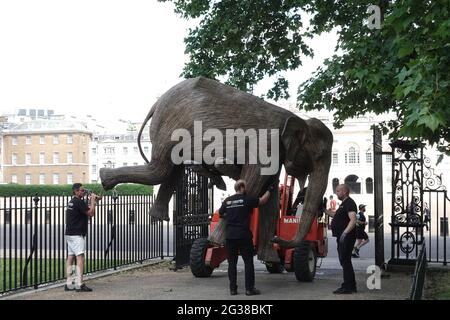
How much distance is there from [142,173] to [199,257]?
3.45 m

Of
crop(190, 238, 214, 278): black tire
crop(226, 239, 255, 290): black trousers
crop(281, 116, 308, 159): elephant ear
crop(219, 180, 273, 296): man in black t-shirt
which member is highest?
crop(281, 116, 308, 159): elephant ear

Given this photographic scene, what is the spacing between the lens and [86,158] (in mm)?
90812

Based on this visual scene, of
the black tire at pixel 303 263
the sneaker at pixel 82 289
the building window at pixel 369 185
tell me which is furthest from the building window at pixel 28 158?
the black tire at pixel 303 263

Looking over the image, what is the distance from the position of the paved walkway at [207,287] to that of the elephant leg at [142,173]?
2.11 m

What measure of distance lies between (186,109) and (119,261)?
6870mm

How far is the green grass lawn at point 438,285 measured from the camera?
1054 centimetres

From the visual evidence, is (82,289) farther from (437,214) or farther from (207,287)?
(437,214)

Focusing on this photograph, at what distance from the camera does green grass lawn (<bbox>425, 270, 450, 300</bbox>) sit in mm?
10539

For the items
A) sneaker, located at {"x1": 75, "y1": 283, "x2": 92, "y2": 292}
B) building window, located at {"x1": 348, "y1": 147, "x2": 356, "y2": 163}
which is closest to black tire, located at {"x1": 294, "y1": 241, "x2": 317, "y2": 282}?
sneaker, located at {"x1": 75, "y1": 283, "x2": 92, "y2": 292}

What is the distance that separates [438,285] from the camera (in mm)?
12055

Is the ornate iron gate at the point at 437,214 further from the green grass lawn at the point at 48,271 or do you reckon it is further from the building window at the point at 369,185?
the building window at the point at 369,185

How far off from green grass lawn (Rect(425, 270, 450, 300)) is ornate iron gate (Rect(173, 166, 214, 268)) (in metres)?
5.31

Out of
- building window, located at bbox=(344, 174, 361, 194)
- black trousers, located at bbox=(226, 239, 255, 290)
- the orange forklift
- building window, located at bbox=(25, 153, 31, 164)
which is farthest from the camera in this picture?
building window, located at bbox=(25, 153, 31, 164)

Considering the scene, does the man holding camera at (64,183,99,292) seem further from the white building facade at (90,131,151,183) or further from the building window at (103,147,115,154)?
the building window at (103,147,115,154)
